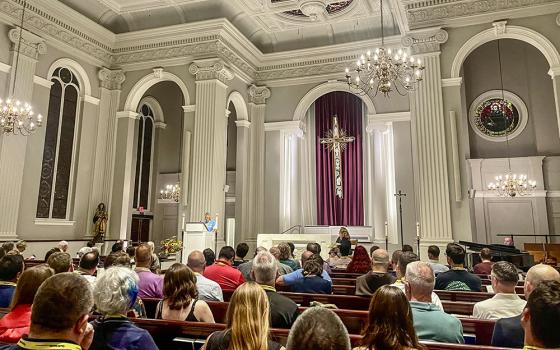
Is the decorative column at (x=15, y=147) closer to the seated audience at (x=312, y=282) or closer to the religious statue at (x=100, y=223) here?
the religious statue at (x=100, y=223)

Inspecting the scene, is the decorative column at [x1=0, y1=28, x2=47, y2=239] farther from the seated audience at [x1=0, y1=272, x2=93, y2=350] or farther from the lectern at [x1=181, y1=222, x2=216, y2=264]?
the seated audience at [x1=0, y1=272, x2=93, y2=350]

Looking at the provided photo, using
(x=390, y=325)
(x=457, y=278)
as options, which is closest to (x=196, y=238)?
(x=457, y=278)

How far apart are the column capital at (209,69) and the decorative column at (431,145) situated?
433cm

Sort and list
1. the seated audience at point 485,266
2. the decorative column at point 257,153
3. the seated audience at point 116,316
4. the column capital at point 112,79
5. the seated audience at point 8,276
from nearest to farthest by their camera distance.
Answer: the seated audience at point 116,316, the seated audience at point 8,276, the seated audience at point 485,266, the column capital at point 112,79, the decorative column at point 257,153

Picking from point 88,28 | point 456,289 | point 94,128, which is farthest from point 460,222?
A: point 88,28

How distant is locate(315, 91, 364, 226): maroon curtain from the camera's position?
38.9ft

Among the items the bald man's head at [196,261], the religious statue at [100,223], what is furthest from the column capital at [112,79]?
the bald man's head at [196,261]

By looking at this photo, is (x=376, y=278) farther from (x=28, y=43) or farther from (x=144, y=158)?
(x=144, y=158)

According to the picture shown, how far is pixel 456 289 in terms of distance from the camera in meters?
3.85

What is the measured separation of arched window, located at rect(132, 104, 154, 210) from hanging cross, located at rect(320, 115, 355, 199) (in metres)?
6.09

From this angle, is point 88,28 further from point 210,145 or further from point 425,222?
point 425,222

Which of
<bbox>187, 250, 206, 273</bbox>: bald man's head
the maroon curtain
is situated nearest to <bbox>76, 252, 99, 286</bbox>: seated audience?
<bbox>187, 250, 206, 273</bbox>: bald man's head

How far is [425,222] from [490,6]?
4.49 meters

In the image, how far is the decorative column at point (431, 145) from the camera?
762 cm
